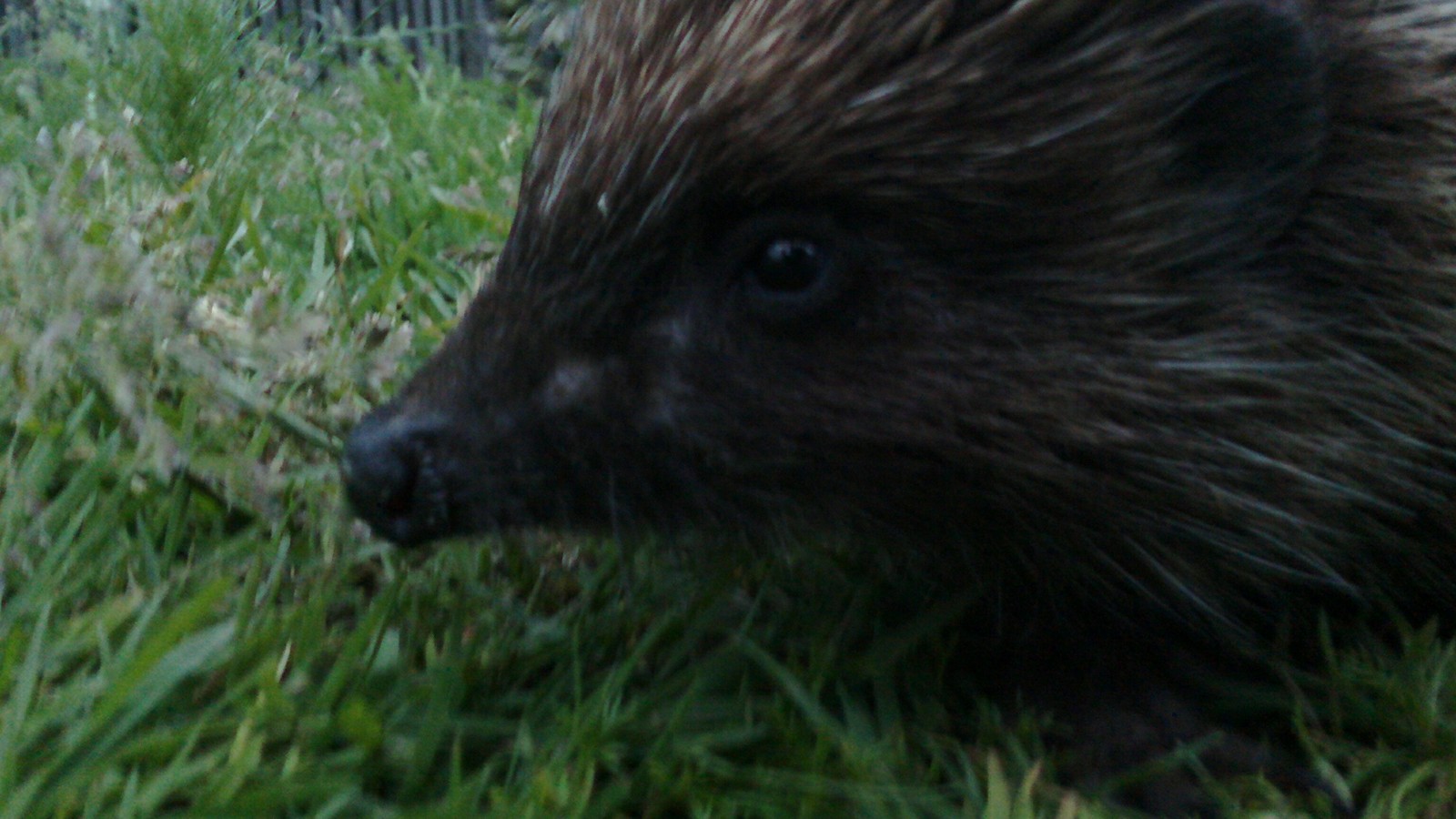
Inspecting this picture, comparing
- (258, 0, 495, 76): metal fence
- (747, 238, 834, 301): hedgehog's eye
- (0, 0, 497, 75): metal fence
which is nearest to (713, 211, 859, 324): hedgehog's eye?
(747, 238, 834, 301): hedgehog's eye

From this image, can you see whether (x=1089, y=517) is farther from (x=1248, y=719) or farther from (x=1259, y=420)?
(x=1248, y=719)

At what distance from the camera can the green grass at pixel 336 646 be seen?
1654 millimetres

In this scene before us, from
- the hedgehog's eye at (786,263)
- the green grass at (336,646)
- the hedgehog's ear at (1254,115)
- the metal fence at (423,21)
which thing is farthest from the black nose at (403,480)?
the metal fence at (423,21)

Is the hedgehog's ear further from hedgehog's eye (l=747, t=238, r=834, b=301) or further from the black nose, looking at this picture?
the black nose

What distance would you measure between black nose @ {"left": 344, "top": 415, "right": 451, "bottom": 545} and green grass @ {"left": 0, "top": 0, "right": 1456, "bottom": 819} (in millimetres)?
133

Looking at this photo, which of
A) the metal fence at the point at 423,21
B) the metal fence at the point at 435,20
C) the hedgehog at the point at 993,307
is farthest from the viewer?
the metal fence at the point at 435,20

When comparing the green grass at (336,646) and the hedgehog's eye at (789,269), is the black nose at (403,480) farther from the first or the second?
the hedgehog's eye at (789,269)

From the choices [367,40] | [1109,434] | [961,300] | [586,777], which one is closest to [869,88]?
[961,300]

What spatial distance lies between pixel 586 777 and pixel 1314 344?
1.14 metres

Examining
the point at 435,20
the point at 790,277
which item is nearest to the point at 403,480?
the point at 790,277

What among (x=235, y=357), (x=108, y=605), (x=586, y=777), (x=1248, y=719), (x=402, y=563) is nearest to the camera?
(x=586, y=777)

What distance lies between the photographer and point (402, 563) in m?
2.28

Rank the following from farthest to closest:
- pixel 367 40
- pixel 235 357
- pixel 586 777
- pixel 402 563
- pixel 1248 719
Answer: pixel 367 40 < pixel 235 357 < pixel 402 563 < pixel 1248 719 < pixel 586 777

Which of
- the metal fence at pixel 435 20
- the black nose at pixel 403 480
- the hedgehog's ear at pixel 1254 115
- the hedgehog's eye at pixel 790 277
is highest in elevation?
the hedgehog's ear at pixel 1254 115
